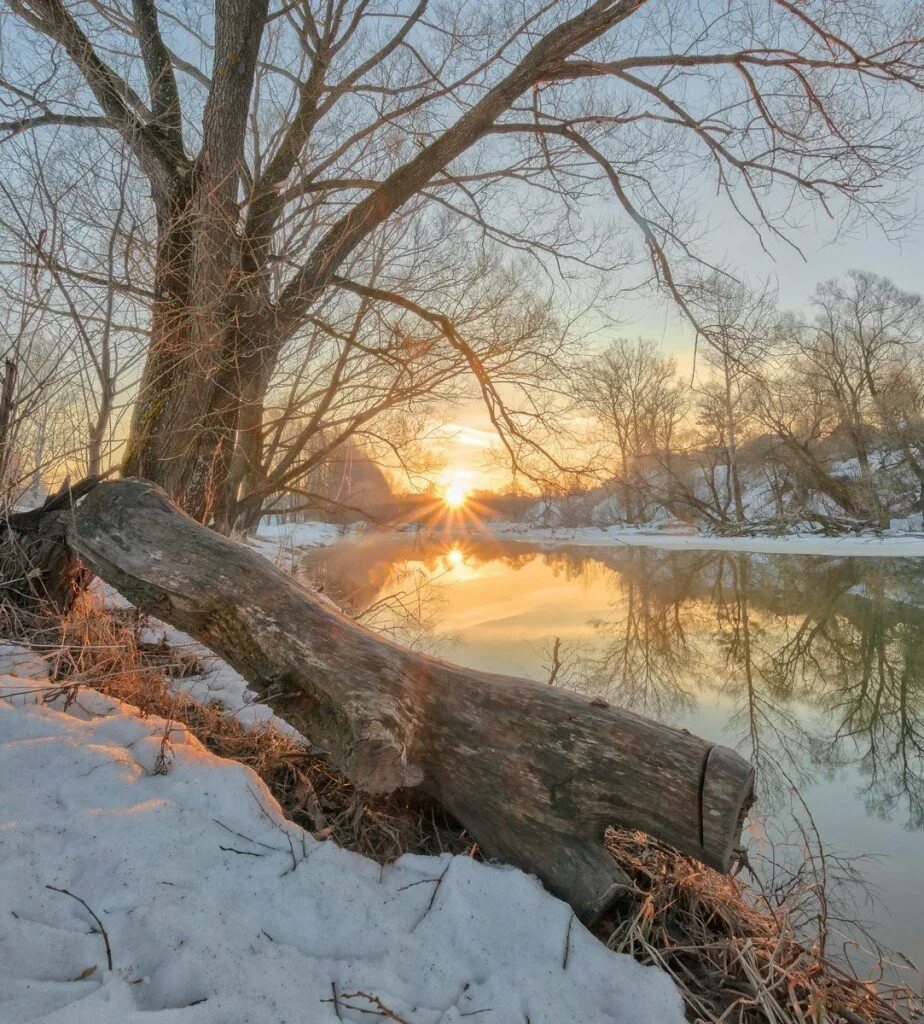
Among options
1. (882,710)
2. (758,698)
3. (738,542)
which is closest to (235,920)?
(758,698)

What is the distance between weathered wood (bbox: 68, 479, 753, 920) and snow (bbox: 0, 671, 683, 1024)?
7.8 inches

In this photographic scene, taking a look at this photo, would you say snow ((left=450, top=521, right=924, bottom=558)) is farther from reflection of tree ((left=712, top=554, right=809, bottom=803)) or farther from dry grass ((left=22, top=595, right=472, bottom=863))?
dry grass ((left=22, top=595, right=472, bottom=863))

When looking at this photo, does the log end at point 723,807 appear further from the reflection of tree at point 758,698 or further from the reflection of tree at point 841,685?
the reflection of tree at point 841,685

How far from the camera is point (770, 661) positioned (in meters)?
6.07

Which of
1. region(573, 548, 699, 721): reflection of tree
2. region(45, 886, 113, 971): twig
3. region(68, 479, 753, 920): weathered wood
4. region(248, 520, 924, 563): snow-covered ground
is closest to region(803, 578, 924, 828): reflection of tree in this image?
region(573, 548, 699, 721): reflection of tree

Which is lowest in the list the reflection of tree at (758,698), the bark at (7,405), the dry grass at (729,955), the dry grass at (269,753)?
the reflection of tree at (758,698)

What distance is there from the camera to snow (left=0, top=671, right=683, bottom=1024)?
4.31 feet

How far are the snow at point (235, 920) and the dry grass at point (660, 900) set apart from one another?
188 mm

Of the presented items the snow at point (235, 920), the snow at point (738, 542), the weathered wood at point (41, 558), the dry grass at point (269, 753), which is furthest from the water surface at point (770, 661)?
the snow at point (738, 542)

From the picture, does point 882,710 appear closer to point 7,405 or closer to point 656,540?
point 7,405

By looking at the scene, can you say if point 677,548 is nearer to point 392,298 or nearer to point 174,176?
point 392,298

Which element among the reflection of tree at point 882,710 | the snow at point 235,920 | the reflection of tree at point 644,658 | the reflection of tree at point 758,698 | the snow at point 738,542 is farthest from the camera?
the snow at point 738,542

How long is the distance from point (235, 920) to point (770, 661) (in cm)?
599

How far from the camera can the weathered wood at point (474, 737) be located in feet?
6.31
